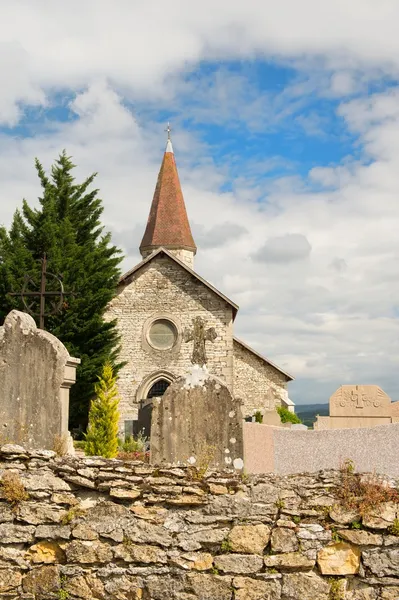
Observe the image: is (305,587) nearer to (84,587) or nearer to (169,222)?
(84,587)

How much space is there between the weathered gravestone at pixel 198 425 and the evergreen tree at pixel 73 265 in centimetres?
1345

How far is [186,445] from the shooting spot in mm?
7039

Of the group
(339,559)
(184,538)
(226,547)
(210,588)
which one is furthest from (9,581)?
(339,559)

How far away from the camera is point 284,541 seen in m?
4.74

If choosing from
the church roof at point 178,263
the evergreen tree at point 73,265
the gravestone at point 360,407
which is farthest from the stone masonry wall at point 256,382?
the gravestone at point 360,407

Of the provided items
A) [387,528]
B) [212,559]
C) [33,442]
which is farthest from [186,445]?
[387,528]

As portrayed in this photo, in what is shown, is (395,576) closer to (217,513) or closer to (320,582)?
(320,582)

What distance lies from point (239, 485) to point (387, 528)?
1.12 metres

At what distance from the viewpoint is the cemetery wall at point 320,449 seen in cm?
784

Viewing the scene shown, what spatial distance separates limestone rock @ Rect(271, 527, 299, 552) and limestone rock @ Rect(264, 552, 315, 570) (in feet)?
0.13

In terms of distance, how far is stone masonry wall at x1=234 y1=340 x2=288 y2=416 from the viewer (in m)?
24.2

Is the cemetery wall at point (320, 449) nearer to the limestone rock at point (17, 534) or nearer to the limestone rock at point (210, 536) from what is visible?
the limestone rock at point (210, 536)

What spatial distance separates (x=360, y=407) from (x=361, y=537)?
866 cm

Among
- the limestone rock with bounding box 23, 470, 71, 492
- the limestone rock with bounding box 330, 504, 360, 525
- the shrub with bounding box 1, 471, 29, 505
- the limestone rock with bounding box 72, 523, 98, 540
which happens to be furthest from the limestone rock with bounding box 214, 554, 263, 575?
the shrub with bounding box 1, 471, 29, 505
